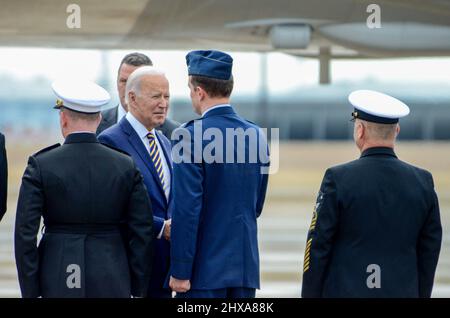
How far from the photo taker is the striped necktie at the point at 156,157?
351cm

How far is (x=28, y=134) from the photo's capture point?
29781 mm

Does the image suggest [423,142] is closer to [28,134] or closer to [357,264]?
[28,134]

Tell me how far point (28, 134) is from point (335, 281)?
27523mm

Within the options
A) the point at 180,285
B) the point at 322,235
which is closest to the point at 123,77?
the point at 180,285

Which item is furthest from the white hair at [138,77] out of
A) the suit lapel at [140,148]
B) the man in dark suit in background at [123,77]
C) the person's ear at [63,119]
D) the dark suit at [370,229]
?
the dark suit at [370,229]

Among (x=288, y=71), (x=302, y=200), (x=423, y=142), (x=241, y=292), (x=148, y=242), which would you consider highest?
(x=148, y=242)

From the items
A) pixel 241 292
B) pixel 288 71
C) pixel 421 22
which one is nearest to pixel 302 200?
pixel 288 71

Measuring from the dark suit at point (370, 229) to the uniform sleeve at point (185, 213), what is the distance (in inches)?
15.2

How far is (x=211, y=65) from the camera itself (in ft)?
10.8

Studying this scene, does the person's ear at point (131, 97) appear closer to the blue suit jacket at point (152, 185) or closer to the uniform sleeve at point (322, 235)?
→ the blue suit jacket at point (152, 185)

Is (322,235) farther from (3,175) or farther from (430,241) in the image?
(3,175)

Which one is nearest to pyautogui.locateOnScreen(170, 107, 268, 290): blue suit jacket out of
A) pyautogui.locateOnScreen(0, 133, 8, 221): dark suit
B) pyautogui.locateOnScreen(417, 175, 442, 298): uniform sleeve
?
pyautogui.locateOnScreen(417, 175, 442, 298): uniform sleeve

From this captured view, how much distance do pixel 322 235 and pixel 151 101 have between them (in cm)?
89
